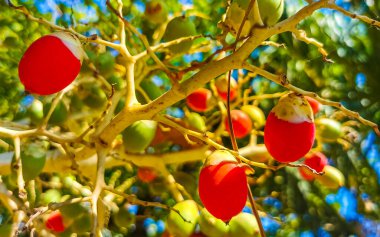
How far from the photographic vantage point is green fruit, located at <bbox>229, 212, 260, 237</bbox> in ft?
4.76

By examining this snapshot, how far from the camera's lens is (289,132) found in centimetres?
122

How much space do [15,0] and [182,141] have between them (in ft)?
2.94

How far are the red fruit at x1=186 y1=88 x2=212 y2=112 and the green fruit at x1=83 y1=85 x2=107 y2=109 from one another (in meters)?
0.38

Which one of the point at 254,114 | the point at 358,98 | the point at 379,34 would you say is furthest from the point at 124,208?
the point at 379,34

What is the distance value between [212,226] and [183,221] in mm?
96

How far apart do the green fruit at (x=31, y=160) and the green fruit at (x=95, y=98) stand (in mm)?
505

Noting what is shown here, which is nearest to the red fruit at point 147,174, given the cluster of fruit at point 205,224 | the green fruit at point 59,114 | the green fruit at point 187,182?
the green fruit at point 187,182

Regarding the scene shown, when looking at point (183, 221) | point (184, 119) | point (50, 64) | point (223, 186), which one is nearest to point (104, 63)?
point (184, 119)

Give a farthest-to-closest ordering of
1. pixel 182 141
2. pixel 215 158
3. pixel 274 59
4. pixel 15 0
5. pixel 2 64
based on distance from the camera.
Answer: pixel 274 59, pixel 2 64, pixel 15 0, pixel 182 141, pixel 215 158

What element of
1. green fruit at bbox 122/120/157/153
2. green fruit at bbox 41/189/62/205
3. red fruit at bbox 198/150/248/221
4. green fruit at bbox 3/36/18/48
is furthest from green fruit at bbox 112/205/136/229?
red fruit at bbox 198/150/248/221

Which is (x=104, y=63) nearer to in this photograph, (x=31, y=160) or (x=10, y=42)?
(x=31, y=160)

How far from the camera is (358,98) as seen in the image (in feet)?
9.22

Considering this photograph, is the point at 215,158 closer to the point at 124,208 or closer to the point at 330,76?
the point at 124,208

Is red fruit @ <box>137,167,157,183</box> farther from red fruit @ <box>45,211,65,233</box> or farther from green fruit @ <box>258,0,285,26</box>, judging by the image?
green fruit @ <box>258,0,285,26</box>
